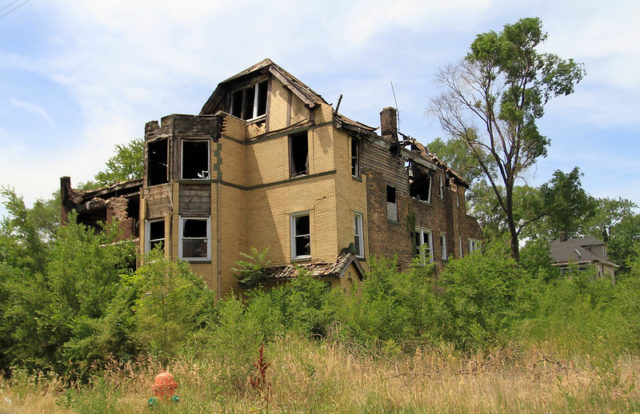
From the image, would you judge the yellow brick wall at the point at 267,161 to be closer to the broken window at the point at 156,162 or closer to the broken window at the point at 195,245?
the broken window at the point at 195,245

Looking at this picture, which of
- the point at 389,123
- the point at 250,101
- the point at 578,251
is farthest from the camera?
the point at 578,251

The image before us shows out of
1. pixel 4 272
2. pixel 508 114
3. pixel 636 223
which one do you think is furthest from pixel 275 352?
pixel 636 223

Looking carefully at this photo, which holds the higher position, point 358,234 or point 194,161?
point 194,161

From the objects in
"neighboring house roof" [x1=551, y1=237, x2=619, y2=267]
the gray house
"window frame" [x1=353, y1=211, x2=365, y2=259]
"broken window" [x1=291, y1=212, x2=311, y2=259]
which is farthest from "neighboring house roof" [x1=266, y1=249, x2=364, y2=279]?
the gray house

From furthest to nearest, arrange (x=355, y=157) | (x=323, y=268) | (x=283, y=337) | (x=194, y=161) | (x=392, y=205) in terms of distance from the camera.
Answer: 1. (x=194, y=161)
2. (x=392, y=205)
3. (x=355, y=157)
4. (x=323, y=268)
5. (x=283, y=337)

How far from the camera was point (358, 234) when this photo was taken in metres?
22.1

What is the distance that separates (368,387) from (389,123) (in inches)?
709

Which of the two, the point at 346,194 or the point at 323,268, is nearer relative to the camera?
the point at 323,268

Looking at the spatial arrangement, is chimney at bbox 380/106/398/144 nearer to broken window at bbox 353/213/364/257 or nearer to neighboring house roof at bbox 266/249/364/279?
A: broken window at bbox 353/213/364/257

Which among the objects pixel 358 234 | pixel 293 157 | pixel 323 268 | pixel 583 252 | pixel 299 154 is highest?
pixel 299 154

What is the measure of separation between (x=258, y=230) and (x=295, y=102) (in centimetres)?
554

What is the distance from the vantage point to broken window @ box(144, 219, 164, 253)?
2155 centimetres

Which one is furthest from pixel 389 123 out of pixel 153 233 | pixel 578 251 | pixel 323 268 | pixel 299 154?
pixel 578 251

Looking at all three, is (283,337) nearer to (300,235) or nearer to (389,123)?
(300,235)
